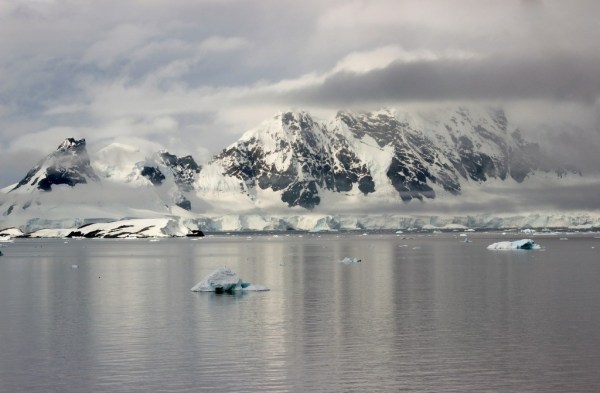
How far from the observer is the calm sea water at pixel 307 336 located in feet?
114

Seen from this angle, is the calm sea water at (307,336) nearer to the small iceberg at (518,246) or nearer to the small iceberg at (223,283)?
the small iceberg at (223,283)

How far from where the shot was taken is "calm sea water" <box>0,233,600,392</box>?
3481cm

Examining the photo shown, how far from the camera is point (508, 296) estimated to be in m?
67.6

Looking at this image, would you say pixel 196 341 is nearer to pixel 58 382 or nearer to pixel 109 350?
pixel 109 350

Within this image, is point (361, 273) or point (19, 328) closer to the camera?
point (19, 328)

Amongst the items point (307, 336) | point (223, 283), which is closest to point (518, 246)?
point (223, 283)

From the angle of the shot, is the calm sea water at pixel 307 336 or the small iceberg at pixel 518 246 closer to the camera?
the calm sea water at pixel 307 336

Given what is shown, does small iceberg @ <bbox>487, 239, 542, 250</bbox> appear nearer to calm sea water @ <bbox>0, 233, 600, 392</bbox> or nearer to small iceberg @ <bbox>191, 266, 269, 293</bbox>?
calm sea water @ <bbox>0, 233, 600, 392</bbox>

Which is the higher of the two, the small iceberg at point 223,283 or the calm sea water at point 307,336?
the small iceberg at point 223,283

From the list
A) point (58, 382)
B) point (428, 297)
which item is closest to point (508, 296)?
point (428, 297)

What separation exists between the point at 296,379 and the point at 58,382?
9795 millimetres

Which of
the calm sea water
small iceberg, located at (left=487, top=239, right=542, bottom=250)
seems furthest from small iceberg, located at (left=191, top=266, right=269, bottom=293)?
small iceberg, located at (left=487, top=239, right=542, bottom=250)

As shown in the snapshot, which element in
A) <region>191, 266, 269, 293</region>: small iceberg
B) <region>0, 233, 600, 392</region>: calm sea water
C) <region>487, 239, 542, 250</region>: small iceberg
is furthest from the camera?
<region>487, 239, 542, 250</region>: small iceberg

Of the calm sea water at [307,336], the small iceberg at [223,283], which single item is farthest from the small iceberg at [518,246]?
the small iceberg at [223,283]
